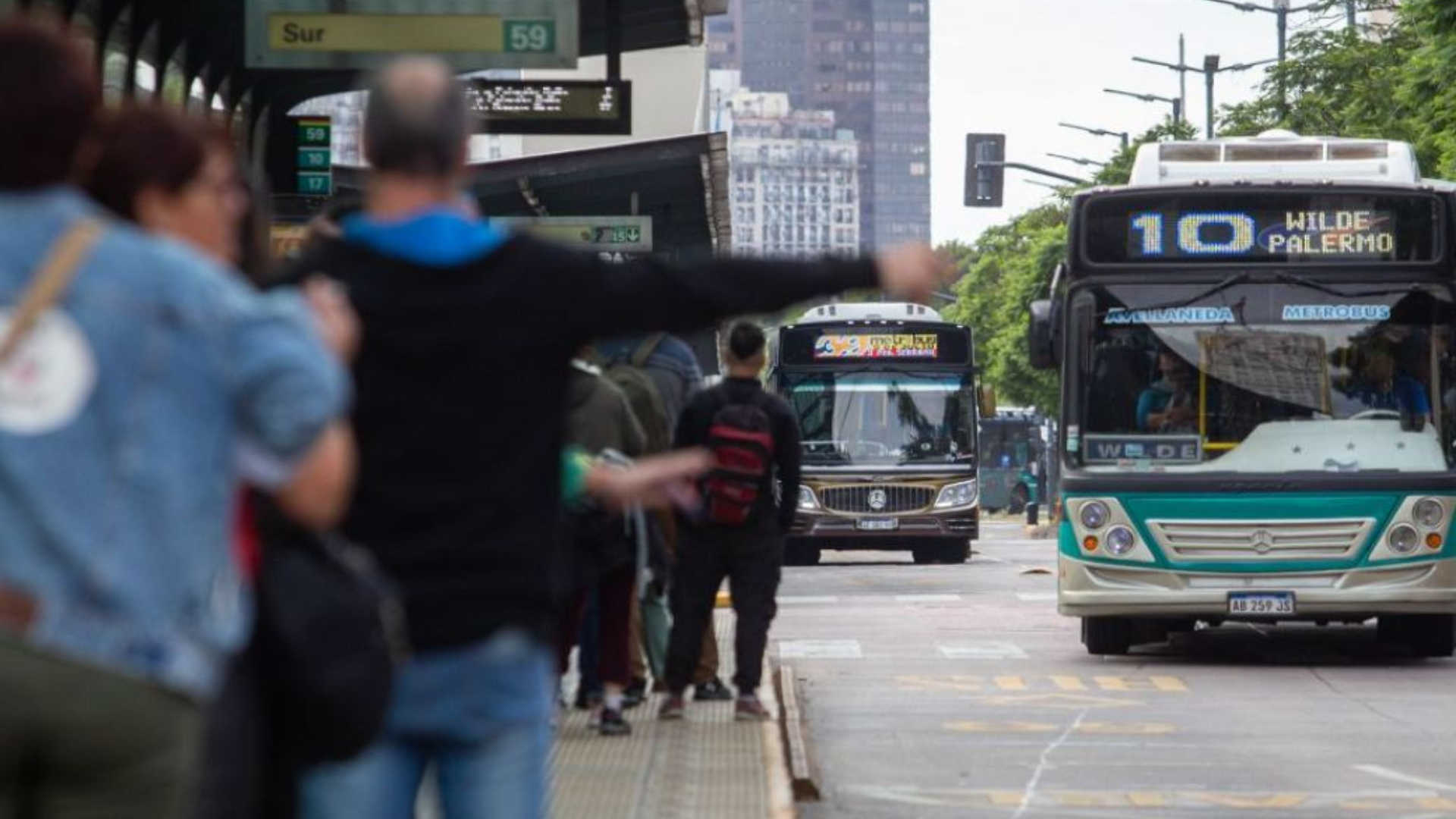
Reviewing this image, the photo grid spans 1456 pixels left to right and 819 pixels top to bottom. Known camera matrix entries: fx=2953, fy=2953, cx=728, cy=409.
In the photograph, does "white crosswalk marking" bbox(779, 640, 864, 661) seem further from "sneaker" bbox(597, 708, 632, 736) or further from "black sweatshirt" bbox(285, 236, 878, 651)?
"black sweatshirt" bbox(285, 236, 878, 651)

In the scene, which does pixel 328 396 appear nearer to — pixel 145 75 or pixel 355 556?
pixel 355 556

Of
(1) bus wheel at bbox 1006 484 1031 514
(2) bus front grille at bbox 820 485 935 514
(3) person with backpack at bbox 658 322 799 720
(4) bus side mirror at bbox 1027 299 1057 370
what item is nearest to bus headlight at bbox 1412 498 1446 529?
(4) bus side mirror at bbox 1027 299 1057 370

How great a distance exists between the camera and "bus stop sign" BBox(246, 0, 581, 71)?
49.0ft

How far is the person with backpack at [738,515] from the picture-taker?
40.0 feet

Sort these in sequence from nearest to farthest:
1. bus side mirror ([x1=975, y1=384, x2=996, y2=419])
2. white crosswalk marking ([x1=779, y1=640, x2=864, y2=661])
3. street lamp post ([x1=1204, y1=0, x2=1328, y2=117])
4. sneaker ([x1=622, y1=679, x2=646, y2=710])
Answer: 1. sneaker ([x1=622, y1=679, x2=646, y2=710])
2. white crosswalk marking ([x1=779, y1=640, x2=864, y2=661])
3. bus side mirror ([x1=975, y1=384, x2=996, y2=419])
4. street lamp post ([x1=1204, y1=0, x2=1328, y2=117])

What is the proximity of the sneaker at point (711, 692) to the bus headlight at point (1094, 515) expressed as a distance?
4782 mm

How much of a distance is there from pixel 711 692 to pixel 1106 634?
5.85 meters

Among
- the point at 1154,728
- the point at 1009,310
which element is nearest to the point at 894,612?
the point at 1154,728

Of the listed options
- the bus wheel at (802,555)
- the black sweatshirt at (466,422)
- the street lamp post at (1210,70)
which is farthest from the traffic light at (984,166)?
the black sweatshirt at (466,422)

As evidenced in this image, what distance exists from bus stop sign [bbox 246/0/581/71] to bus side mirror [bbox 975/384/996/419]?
17341 mm

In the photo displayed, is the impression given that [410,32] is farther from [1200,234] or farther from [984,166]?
[984,166]

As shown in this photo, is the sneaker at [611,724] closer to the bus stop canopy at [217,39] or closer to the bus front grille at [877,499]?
the bus stop canopy at [217,39]

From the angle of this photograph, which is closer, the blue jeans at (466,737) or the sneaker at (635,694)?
the blue jeans at (466,737)

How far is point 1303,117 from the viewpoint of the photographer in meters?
47.9
